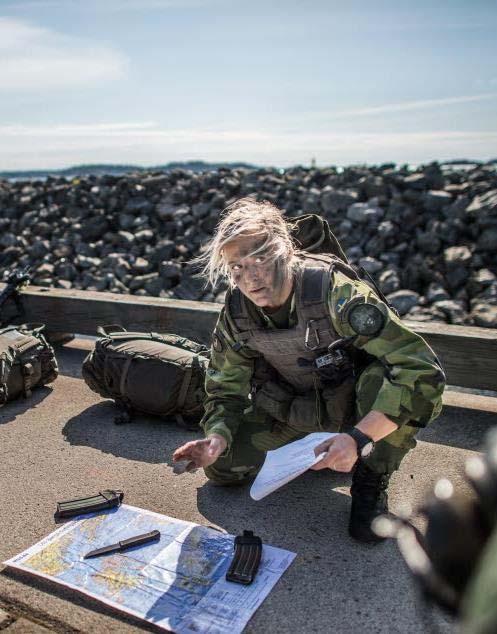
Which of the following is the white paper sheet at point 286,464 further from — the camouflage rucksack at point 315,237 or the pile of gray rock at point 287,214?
the pile of gray rock at point 287,214

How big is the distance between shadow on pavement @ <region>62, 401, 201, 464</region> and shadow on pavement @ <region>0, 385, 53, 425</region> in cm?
38

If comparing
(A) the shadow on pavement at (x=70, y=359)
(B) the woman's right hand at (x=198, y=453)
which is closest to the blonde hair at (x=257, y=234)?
(B) the woman's right hand at (x=198, y=453)

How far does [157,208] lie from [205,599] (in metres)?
12.9

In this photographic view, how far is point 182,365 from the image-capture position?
386cm

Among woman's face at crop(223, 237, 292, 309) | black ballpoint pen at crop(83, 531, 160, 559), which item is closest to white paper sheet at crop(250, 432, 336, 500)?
black ballpoint pen at crop(83, 531, 160, 559)

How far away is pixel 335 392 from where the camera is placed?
287 cm

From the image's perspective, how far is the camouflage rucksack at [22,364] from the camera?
4.19 m

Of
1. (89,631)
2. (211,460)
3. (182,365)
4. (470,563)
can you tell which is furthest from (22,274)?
(470,563)

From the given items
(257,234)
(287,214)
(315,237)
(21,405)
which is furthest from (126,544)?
(287,214)

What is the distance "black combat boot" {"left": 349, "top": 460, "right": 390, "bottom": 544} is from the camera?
2.66 metres

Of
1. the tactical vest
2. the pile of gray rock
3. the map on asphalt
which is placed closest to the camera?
the map on asphalt

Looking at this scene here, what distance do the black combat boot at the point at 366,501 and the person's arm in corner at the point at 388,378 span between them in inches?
10.7

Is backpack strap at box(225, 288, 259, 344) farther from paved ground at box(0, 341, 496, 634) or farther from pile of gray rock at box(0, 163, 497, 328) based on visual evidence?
pile of gray rock at box(0, 163, 497, 328)

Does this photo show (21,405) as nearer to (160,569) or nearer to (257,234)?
(160,569)
